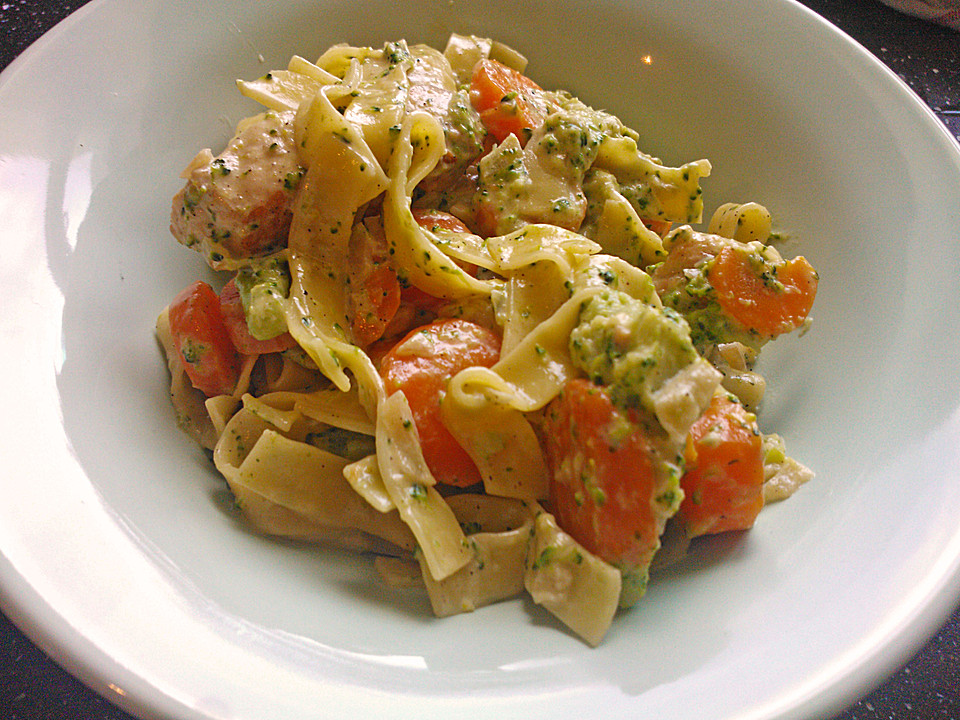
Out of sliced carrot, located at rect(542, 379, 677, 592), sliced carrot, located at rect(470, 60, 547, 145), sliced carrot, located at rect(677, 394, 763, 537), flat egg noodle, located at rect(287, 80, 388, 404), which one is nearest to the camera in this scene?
Answer: sliced carrot, located at rect(542, 379, 677, 592)

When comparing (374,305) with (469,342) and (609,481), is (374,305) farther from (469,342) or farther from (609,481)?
(609,481)

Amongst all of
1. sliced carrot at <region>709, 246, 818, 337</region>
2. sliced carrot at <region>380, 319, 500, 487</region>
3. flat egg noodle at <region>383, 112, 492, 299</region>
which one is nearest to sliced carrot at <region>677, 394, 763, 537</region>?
sliced carrot at <region>709, 246, 818, 337</region>

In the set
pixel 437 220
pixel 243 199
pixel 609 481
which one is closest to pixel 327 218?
pixel 243 199

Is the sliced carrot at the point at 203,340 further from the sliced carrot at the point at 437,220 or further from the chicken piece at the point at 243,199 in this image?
A: the sliced carrot at the point at 437,220

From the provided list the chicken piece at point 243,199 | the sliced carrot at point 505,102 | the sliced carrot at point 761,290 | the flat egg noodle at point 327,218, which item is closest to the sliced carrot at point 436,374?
the flat egg noodle at point 327,218

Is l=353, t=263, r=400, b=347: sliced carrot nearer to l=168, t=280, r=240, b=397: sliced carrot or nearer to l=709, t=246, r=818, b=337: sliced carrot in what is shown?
l=168, t=280, r=240, b=397: sliced carrot
